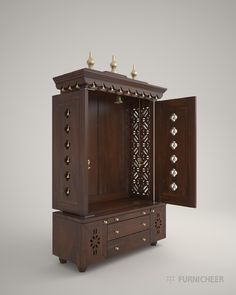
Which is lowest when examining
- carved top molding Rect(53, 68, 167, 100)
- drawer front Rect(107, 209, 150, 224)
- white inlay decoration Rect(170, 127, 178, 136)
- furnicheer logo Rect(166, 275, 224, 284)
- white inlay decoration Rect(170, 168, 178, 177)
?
furnicheer logo Rect(166, 275, 224, 284)

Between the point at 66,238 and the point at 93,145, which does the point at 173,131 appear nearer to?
the point at 93,145

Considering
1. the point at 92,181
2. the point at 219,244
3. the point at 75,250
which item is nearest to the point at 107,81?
the point at 92,181

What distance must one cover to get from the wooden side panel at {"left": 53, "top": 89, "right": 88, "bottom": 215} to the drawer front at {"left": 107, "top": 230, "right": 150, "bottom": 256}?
56 cm

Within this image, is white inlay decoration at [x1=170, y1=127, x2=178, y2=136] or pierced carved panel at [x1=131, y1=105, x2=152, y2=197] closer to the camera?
white inlay decoration at [x1=170, y1=127, x2=178, y2=136]

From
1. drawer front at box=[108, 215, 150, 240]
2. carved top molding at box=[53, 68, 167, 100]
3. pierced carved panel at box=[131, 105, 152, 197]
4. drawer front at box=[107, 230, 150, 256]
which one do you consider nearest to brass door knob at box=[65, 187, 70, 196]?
drawer front at box=[108, 215, 150, 240]

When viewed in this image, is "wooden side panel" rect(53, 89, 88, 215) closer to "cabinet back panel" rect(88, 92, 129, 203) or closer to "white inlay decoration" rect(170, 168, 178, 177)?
"cabinet back panel" rect(88, 92, 129, 203)

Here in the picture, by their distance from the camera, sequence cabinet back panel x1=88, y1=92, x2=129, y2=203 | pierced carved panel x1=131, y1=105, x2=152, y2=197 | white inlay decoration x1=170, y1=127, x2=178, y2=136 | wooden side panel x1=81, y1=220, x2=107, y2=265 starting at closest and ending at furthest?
wooden side panel x1=81, y1=220, x2=107, y2=265 → white inlay decoration x1=170, y1=127, x2=178, y2=136 → cabinet back panel x1=88, y1=92, x2=129, y2=203 → pierced carved panel x1=131, y1=105, x2=152, y2=197

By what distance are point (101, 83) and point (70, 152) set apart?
78cm

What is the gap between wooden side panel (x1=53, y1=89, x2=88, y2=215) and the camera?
10.4ft

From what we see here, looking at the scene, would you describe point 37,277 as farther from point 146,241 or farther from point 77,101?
point 77,101

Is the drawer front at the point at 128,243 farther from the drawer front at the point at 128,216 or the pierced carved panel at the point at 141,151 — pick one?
the pierced carved panel at the point at 141,151

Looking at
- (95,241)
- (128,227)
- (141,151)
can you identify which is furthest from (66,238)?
(141,151)

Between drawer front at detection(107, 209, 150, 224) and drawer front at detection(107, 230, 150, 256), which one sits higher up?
drawer front at detection(107, 209, 150, 224)

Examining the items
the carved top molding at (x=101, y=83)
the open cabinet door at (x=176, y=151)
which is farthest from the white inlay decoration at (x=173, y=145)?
the carved top molding at (x=101, y=83)
